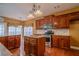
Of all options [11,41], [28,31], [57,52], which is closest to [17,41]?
[11,41]

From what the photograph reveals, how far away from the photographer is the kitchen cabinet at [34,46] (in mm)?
1571

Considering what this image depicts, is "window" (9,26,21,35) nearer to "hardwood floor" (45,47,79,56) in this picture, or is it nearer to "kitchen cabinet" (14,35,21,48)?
"kitchen cabinet" (14,35,21,48)

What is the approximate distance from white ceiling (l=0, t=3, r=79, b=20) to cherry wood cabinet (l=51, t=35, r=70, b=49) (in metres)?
0.35

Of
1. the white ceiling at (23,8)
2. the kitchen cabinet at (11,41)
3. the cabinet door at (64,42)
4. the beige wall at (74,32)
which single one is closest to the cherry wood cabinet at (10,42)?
the kitchen cabinet at (11,41)

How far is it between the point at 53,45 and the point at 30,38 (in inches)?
12.5

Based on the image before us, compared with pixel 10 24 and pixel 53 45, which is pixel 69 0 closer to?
pixel 53 45

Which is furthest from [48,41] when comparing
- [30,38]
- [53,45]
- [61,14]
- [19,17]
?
[19,17]

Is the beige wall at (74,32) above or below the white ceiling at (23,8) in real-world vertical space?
below

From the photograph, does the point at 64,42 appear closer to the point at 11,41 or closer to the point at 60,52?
the point at 60,52

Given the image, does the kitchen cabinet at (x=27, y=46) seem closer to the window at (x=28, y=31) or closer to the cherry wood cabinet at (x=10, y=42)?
the window at (x=28, y=31)

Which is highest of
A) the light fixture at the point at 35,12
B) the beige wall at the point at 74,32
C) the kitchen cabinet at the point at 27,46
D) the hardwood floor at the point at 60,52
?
the light fixture at the point at 35,12

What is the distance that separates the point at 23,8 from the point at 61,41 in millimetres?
645

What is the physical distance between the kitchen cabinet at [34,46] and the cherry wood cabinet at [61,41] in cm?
15

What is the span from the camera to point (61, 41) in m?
1.59
